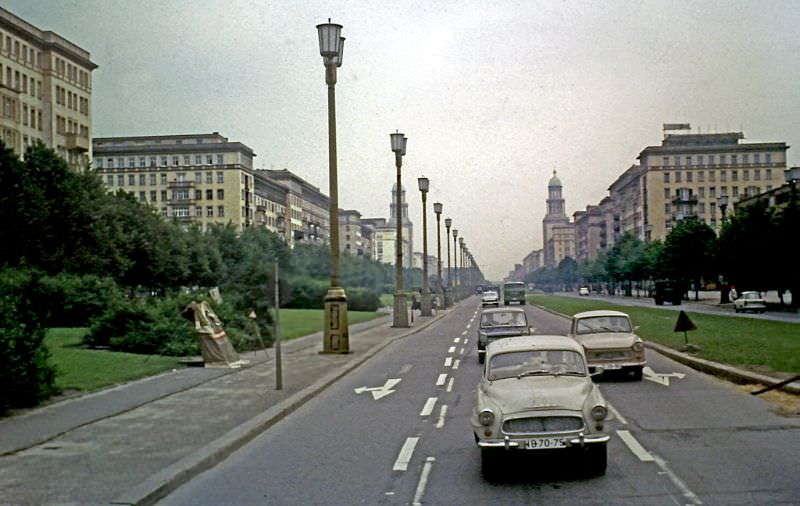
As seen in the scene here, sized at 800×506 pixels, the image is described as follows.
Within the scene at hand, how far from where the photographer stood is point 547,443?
368 inches

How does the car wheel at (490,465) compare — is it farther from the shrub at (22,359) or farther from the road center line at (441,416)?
the shrub at (22,359)

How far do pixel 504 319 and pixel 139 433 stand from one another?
49.5 feet

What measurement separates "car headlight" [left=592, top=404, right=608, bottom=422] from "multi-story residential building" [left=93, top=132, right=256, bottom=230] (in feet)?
375

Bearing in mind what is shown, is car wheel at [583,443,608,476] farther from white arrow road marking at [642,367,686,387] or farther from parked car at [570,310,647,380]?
white arrow road marking at [642,367,686,387]

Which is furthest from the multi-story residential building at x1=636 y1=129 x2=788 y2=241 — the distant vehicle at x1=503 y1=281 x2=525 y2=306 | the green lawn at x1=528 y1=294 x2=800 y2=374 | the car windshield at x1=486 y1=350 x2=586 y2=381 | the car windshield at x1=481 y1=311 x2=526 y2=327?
the car windshield at x1=486 y1=350 x2=586 y2=381

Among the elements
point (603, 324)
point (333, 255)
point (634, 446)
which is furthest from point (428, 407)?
point (333, 255)

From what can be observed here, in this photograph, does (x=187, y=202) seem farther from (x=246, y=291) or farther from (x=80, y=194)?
(x=246, y=291)

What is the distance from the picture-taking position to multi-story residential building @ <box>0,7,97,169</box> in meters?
76.4

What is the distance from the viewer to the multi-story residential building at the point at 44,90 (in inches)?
3009

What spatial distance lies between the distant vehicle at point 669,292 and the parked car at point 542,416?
70471mm

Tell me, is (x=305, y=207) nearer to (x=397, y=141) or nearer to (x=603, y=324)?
(x=397, y=141)

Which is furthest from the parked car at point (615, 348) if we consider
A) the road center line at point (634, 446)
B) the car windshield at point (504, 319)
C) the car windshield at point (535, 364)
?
the car windshield at point (535, 364)

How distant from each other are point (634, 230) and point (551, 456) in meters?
159

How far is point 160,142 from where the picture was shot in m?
127
